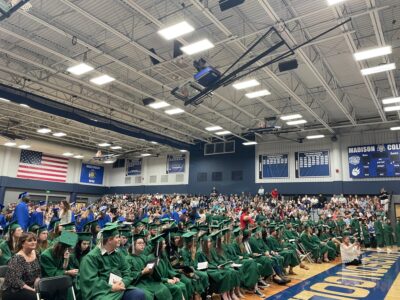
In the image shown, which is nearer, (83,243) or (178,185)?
(83,243)

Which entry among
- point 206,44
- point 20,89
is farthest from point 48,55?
point 206,44

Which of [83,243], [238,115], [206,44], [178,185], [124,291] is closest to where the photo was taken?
[124,291]

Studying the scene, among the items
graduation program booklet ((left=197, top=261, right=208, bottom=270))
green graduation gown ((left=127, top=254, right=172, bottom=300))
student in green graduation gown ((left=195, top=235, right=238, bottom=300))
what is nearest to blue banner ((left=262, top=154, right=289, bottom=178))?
student in green graduation gown ((left=195, top=235, right=238, bottom=300))

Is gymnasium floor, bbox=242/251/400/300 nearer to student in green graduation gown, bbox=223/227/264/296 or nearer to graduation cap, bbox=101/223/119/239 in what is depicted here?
student in green graduation gown, bbox=223/227/264/296

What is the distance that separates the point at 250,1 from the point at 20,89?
35.6 ft

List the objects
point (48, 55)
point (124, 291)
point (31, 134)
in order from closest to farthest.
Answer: point (124, 291), point (48, 55), point (31, 134)

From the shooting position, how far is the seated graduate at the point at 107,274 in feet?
11.3

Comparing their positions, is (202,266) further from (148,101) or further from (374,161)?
(374,161)

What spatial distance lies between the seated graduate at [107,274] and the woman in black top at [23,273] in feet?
1.85

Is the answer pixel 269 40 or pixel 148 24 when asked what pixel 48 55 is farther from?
pixel 269 40

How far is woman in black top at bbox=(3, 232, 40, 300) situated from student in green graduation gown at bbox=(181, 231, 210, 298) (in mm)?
2219

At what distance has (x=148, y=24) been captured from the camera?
9.09 metres

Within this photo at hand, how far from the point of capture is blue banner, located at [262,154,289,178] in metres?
20.5

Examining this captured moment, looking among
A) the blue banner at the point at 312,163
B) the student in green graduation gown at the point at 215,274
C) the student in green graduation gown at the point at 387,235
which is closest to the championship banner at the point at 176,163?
the blue banner at the point at 312,163
